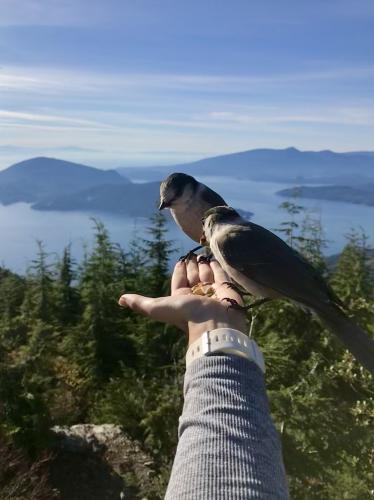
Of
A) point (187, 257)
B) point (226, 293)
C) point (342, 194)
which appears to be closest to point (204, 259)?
point (187, 257)

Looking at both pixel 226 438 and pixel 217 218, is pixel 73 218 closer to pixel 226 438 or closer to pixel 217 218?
pixel 217 218

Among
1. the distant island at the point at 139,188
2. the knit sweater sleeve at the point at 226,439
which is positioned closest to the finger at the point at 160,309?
the knit sweater sleeve at the point at 226,439

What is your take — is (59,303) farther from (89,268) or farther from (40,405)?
(40,405)

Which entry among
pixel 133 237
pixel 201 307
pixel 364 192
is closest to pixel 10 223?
pixel 364 192

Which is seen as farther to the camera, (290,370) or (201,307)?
(290,370)

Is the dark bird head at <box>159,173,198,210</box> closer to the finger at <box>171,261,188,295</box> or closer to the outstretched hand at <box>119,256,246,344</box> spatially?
the finger at <box>171,261,188,295</box>

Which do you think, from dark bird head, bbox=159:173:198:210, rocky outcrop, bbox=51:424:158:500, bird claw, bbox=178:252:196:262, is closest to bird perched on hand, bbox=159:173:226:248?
dark bird head, bbox=159:173:198:210

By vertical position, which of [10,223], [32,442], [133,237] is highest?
[133,237]

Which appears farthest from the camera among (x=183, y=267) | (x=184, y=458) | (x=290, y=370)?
(x=290, y=370)
